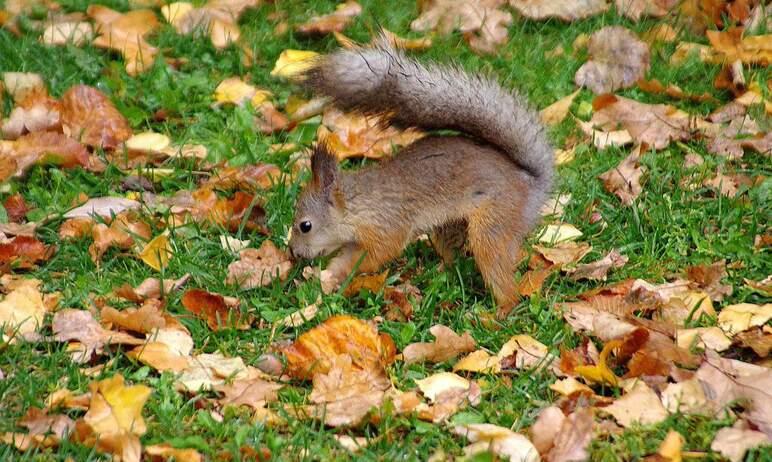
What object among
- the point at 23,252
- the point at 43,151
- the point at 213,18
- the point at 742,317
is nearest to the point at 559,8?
the point at 213,18

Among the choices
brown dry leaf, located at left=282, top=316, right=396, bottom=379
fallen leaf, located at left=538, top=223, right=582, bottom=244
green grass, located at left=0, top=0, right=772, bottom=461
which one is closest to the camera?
green grass, located at left=0, top=0, right=772, bottom=461

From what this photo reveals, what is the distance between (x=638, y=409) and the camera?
99.1 inches

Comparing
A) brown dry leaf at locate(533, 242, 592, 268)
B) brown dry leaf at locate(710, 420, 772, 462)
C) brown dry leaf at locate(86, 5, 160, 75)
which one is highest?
brown dry leaf at locate(710, 420, 772, 462)

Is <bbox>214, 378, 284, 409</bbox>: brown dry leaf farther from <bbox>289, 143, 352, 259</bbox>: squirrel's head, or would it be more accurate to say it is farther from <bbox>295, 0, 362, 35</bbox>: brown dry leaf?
<bbox>295, 0, 362, 35</bbox>: brown dry leaf

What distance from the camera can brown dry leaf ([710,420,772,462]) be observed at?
234 centimetres

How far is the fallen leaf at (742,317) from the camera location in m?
2.87

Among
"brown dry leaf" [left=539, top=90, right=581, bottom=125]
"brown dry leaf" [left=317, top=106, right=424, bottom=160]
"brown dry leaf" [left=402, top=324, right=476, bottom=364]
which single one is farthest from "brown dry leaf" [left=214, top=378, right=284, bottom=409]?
"brown dry leaf" [left=539, top=90, right=581, bottom=125]

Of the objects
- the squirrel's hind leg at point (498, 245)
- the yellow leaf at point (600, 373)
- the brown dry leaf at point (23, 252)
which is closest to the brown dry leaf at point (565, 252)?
the squirrel's hind leg at point (498, 245)

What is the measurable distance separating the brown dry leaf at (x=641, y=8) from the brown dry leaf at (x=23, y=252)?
9.18 feet

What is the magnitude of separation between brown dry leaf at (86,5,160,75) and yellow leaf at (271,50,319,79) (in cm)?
54

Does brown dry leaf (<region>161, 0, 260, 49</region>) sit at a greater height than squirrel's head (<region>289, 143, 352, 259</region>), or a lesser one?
lesser

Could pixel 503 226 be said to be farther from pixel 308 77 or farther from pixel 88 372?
pixel 88 372

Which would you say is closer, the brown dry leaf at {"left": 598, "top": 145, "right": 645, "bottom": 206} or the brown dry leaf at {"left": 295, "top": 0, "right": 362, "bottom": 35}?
the brown dry leaf at {"left": 598, "top": 145, "right": 645, "bottom": 206}

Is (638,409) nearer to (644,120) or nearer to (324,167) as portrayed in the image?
(324,167)
